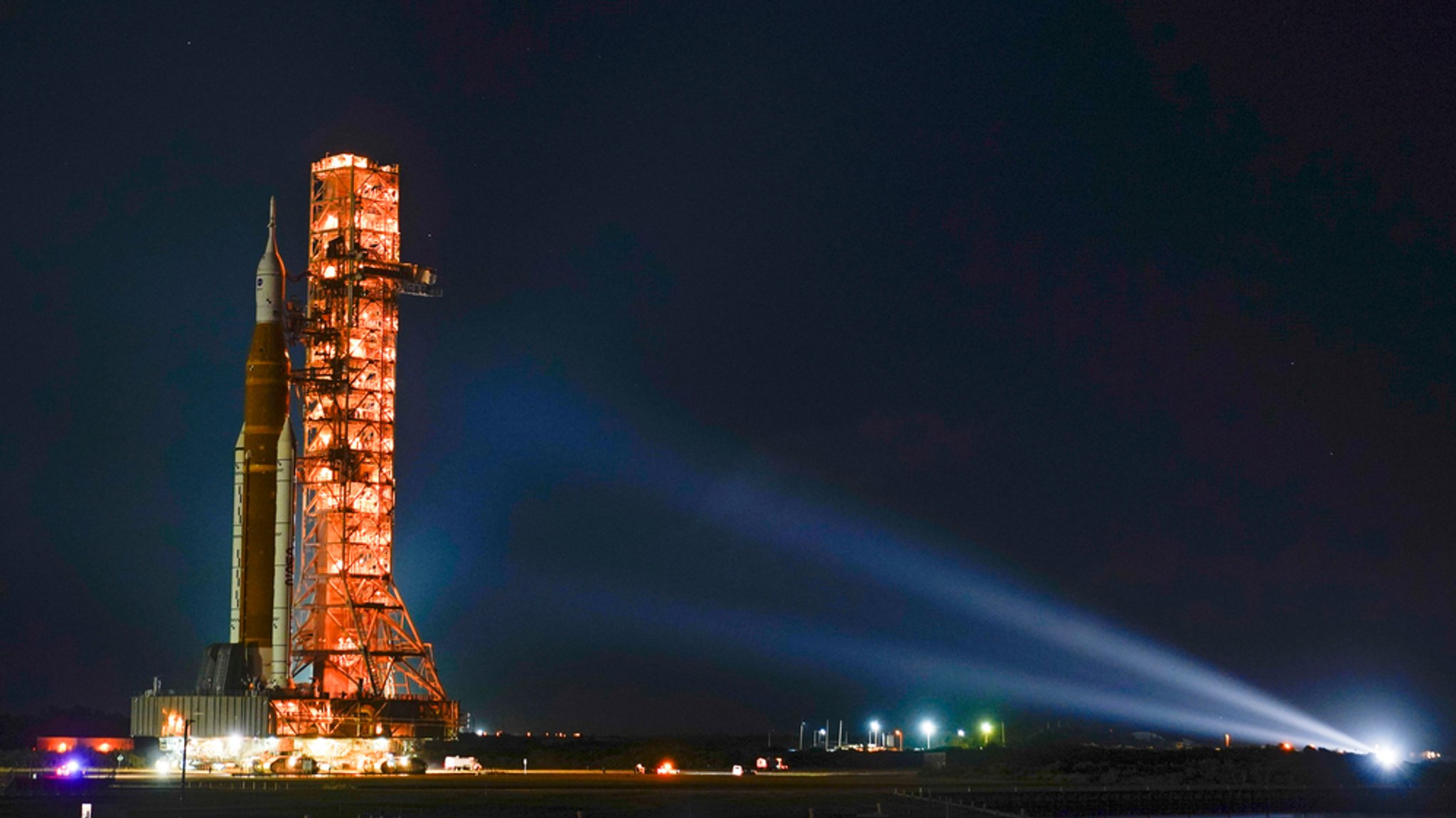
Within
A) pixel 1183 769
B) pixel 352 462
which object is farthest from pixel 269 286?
pixel 1183 769

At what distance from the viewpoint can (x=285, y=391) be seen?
92.1 meters

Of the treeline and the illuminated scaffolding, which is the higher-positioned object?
the illuminated scaffolding

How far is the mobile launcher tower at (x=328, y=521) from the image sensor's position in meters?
88.7

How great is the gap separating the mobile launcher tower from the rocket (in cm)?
7

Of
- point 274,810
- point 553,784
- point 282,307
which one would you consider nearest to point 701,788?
point 553,784

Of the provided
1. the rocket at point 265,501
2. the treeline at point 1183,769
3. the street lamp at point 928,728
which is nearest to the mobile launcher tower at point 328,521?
the rocket at point 265,501

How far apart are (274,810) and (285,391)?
4368cm

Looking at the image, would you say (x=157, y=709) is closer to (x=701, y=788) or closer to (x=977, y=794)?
(x=701, y=788)

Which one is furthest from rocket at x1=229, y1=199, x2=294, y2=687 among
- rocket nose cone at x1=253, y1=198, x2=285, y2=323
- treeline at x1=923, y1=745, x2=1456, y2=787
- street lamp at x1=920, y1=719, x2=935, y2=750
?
street lamp at x1=920, y1=719, x2=935, y2=750

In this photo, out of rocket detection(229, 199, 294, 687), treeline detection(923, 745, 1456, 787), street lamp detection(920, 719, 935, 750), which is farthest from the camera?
street lamp detection(920, 719, 935, 750)

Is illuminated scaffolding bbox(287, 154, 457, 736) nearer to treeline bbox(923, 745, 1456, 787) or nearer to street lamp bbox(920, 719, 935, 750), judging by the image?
treeline bbox(923, 745, 1456, 787)

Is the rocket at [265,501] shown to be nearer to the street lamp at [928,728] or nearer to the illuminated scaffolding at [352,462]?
the illuminated scaffolding at [352,462]

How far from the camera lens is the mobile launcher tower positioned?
88.7 m

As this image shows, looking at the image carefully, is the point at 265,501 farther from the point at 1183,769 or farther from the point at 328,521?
the point at 1183,769
